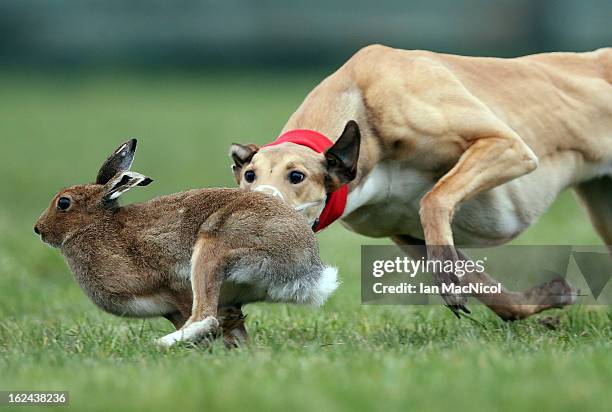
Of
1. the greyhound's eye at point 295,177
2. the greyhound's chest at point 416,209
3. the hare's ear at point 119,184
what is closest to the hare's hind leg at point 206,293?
the hare's ear at point 119,184

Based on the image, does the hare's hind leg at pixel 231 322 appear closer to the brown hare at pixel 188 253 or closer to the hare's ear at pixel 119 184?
the brown hare at pixel 188 253

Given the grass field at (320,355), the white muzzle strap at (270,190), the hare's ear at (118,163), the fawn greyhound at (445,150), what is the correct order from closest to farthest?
the grass field at (320,355) < the hare's ear at (118,163) < the white muzzle strap at (270,190) < the fawn greyhound at (445,150)

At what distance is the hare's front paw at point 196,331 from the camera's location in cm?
423

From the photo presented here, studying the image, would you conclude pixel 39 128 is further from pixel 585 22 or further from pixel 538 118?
pixel 585 22

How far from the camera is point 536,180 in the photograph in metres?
5.92

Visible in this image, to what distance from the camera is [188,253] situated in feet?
14.4

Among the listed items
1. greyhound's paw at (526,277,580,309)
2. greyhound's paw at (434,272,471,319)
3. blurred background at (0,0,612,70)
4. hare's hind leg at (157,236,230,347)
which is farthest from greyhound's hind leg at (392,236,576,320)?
blurred background at (0,0,612,70)

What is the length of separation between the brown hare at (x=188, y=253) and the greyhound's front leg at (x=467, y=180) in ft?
2.47

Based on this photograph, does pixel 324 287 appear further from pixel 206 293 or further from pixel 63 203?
pixel 63 203

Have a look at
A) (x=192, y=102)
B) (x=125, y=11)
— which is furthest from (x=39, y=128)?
(x=125, y=11)

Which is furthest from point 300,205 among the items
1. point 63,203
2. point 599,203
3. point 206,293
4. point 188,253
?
point 599,203

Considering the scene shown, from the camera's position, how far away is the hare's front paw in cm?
423

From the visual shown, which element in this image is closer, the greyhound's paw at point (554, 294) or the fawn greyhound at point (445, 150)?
the fawn greyhound at point (445, 150)

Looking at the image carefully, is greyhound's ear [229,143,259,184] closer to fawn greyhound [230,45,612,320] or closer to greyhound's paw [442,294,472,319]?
fawn greyhound [230,45,612,320]
